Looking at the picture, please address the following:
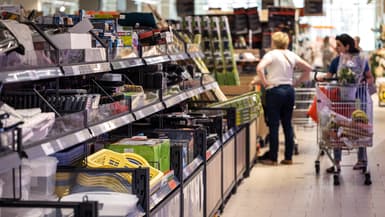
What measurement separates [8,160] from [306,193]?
534 cm

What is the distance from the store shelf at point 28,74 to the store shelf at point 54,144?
0.28m

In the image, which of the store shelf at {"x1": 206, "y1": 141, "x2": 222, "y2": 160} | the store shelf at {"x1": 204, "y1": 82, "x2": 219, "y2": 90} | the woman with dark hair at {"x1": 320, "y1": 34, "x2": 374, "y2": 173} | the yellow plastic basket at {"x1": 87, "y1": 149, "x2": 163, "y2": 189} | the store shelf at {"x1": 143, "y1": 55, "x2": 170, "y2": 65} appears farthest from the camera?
the woman with dark hair at {"x1": 320, "y1": 34, "x2": 374, "y2": 173}

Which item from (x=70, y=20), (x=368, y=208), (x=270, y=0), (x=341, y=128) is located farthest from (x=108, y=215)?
(x=270, y=0)

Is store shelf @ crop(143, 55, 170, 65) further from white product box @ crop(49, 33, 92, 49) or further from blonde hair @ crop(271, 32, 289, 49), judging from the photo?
blonde hair @ crop(271, 32, 289, 49)

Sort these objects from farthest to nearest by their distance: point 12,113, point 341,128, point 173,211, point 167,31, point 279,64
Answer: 1. point 279,64
2. point 341,128
3. point 167,31
4. point 173,211
5. point 12,113

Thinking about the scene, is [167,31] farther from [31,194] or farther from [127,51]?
[31,194]

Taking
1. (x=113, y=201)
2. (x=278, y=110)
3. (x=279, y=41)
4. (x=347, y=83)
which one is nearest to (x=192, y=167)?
(x=113, y=201)

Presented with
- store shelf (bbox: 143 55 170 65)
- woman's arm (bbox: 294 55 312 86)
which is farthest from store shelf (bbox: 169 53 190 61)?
woman's arm (bbox: 294 55 312 86)

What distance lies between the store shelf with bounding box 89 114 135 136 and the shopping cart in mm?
3906

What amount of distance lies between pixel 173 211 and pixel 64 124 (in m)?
1.24

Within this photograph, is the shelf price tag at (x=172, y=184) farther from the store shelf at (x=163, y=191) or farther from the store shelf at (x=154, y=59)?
the store shelf at (x=154, y=59)

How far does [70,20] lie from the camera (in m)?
4.96

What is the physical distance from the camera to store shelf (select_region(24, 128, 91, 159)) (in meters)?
3.18

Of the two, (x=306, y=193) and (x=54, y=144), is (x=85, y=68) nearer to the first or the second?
(x=54, y=144)
